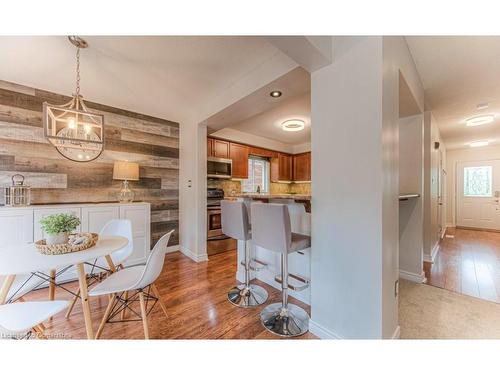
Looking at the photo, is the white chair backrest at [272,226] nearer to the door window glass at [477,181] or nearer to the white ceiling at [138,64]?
the white ceiling at [138,64]

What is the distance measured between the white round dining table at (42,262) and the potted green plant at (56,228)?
0.12m

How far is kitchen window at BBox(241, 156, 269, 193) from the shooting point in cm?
498

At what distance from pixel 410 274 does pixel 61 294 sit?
424 centimetres

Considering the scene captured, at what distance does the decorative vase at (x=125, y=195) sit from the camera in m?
3.00

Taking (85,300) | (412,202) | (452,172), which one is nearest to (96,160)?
(85,300)

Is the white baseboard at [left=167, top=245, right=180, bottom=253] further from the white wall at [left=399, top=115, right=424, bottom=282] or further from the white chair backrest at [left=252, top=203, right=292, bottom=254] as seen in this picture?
the white wall at [left=399, top=115, right=424, bottom=282]

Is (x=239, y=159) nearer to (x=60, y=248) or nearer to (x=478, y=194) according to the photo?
(x=60, y=248)

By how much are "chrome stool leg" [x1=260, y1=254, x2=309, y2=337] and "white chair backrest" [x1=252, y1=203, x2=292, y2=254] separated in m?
0.16

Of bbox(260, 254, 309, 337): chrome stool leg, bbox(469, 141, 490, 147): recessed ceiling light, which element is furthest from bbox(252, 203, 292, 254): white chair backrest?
bbox(469, 141, 490, 147): recessed ceiling light

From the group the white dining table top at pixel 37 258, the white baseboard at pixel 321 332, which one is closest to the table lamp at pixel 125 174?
the white dining table top at pixel 37 258

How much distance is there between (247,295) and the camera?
Answer: 213 centimetres
